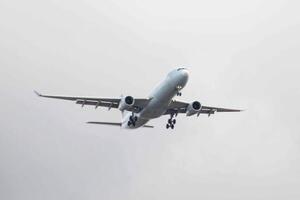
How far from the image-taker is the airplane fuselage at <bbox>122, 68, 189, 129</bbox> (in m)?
60.9

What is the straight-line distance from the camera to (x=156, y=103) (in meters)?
64.0

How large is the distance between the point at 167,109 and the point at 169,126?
2.85m

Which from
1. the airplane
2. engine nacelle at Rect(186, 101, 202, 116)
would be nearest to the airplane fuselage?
the airplane

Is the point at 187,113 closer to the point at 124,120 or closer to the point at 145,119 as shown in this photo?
the point at 145,119

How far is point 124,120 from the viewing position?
7600cm

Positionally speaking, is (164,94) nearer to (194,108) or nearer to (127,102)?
(127,102)

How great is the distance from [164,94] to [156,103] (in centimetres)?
208

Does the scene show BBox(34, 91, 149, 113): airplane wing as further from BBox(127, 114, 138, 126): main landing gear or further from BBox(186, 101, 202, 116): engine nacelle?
BBox(186, 101, 202, 116): engine nacelle

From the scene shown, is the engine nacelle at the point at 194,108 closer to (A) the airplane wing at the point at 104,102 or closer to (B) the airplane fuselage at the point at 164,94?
(B) the airplane fuselage at the point at 164,94

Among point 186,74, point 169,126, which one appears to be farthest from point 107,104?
point 186,74

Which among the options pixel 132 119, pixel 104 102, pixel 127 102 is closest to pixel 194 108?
pixel 132 119

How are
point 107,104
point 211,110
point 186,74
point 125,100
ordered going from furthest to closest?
point 211,110, point 107,104, point 125,100, point 186,74

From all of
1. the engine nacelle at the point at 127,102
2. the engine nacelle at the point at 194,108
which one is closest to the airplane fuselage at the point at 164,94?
the engine nacelle at the point at 127,102

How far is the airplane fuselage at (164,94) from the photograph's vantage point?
200ft
